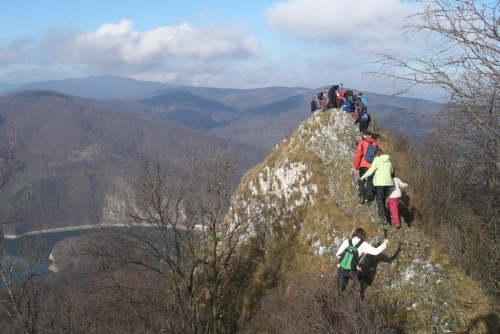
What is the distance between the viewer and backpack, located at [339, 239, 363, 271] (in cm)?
900

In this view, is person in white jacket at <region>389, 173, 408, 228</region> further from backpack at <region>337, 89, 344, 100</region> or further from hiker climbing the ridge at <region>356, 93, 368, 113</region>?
backpack at <region>337, 89, 344, 100</region>

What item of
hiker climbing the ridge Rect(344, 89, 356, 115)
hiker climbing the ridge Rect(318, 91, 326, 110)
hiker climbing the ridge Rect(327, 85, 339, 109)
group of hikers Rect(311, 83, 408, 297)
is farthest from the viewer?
hiker climbing the ridge Rect(318, 91, 326, 110)

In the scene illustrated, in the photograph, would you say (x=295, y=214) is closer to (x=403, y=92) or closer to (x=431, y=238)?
(x=431, y=238)

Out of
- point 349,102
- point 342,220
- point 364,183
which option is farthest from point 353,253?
point 349,102

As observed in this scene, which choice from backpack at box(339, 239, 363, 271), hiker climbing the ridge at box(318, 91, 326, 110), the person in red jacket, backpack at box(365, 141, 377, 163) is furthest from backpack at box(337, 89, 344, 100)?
backpack at box(339, 239, 363, 271)

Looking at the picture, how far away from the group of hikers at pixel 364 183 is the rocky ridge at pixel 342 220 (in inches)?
24.9

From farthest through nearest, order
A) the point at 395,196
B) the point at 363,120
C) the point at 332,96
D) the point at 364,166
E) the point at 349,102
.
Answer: the point at 332,96, the point at 349,102, the point at 363,120, the point at 364,166, the point at 395,196

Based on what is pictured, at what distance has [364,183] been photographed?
13781 millimetres

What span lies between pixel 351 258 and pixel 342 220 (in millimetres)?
5145

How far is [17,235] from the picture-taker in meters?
154

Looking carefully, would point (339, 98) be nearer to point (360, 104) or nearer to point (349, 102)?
point (349, 102)

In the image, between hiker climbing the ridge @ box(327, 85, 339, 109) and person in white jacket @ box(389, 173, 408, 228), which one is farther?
hiker climbing the ridge @ box(327, 85, 339, 109)

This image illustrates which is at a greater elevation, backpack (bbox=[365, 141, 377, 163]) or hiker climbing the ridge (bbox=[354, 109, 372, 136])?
hiker climbing the ridge (bbox=[354, 109, 372, 136])

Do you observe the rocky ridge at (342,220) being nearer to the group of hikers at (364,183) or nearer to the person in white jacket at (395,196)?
the person in white jacket at (395,196)
